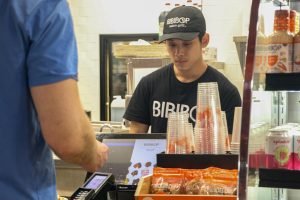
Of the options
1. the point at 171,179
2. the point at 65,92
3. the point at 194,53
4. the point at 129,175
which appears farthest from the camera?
the point at 194,53

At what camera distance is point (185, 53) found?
2.85 metres

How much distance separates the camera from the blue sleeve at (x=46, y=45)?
3.93 feet

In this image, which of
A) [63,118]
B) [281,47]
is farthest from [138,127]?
[63,118]

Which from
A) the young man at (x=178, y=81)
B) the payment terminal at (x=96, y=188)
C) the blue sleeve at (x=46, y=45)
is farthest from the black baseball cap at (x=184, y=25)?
the blue sleeve at (x=46, y=45)

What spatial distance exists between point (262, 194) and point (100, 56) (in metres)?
5.91

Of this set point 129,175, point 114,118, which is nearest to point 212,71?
point 129,175

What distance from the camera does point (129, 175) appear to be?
73.8 inches

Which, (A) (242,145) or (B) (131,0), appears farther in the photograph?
(B) (131,0)

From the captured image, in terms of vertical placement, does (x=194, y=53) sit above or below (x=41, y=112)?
above

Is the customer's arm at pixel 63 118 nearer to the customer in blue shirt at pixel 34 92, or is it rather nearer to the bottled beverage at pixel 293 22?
the customer in blue shirt at pixel 34 92

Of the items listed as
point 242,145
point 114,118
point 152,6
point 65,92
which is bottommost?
point 114,118

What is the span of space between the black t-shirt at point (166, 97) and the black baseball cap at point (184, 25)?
0.88 feet

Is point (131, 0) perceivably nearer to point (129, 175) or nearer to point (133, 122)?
point (133, 122)

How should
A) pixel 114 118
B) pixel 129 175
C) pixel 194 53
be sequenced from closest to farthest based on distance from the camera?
pixel 129 175, pixel 194 53, pixel 114 118
